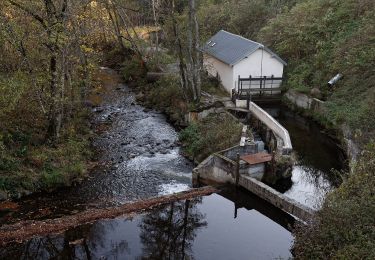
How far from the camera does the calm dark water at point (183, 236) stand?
1328 cm

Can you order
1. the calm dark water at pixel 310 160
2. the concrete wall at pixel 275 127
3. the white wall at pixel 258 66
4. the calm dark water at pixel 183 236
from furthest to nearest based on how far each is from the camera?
the white wall at pixel 258 66, the concrete wall at pixel 275 127, the calm dark water at pixel 310 160, the calm dark water at pixel 183 236

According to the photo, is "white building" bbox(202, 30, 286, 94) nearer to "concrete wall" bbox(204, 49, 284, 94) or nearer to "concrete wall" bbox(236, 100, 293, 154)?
"concrete wall" bbox(204, 49, 284, 94)

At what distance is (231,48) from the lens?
1208 inches

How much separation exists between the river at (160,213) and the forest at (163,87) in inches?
54.0

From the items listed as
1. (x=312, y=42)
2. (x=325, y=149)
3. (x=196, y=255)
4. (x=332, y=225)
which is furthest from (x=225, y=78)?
(x=332, y=225)

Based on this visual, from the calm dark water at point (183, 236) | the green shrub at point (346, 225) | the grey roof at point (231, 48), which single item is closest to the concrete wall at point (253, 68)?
the grey roof at point (231, 48)

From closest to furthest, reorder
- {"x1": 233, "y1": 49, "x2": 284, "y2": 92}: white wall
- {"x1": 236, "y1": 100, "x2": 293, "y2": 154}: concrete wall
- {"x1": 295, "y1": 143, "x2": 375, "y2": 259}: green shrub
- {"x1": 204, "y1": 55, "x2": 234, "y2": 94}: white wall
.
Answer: {"x1": 295, "y1": 143, "x2": 375, "y2": 259}: green shrub, {"x1": 236, "y1": 100, "x2": 293, "y2": 154}: concrete wall, {"x1": 233, "y1": 49, "x2": 284, "y2": 92}: white wall, {"x1": 204, "y1": 55, "x2": 234, "y2": 94}: white wall

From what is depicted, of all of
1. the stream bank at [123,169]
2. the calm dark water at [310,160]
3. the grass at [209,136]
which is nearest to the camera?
the stream bank at [123,169]

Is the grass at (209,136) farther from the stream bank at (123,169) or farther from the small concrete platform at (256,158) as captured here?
the small concrete platform at (256,158)

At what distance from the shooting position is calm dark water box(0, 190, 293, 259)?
13.3m

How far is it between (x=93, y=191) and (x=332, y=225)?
35.1 feet

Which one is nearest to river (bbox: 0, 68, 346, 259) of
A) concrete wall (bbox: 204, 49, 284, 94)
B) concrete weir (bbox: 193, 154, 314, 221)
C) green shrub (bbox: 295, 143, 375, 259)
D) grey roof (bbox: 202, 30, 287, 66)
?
concrete weir (bbox: 193, 154, 314, 221)

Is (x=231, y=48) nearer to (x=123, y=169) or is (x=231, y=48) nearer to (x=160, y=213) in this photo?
(x=123, y=169)

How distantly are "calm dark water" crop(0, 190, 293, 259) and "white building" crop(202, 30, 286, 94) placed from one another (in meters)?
13.7
